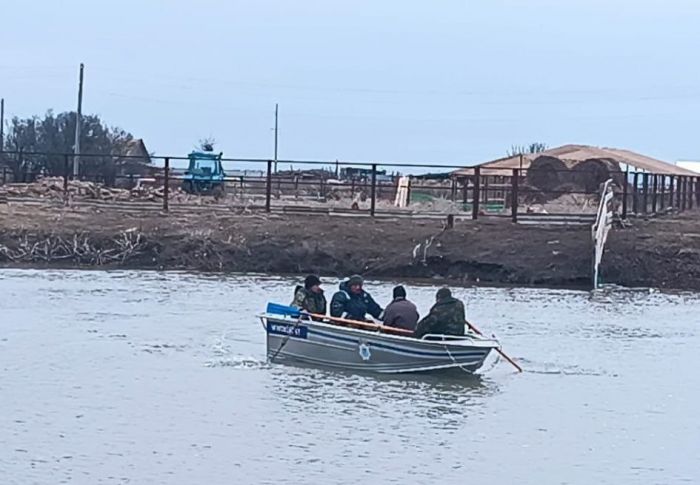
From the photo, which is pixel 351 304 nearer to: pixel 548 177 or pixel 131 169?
pixel 548 177

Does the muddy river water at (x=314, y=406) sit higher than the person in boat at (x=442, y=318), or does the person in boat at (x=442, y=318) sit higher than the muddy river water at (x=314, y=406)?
the person in boat at (x=442, y=318)

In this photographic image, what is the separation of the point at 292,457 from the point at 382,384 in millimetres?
5028

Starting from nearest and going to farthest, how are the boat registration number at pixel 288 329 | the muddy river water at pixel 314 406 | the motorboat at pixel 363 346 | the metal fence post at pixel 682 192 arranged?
the muddy river water at pixel 314 406
the motorboat at pixel 363 346
the boat registration number at pixel 288 329
the metal fence post at pixel 682 192

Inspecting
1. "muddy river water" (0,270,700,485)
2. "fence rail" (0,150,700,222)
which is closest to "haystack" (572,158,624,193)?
"fence rail" (0,150,700,222)

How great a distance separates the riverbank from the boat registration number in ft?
50.9

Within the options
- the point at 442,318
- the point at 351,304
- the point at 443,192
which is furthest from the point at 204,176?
the point at 442,318

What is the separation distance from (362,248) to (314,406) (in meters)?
19.7

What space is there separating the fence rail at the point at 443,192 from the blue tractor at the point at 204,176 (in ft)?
1.66

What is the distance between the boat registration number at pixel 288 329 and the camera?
71.2ft

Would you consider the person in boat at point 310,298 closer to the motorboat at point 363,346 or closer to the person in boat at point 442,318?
the motorboat at point 363,346

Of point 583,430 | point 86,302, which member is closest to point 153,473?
point 583,430

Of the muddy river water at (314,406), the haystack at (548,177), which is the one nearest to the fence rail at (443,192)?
the haystack at (548,177)

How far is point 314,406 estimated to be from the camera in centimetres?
1875

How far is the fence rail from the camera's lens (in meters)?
43.5
